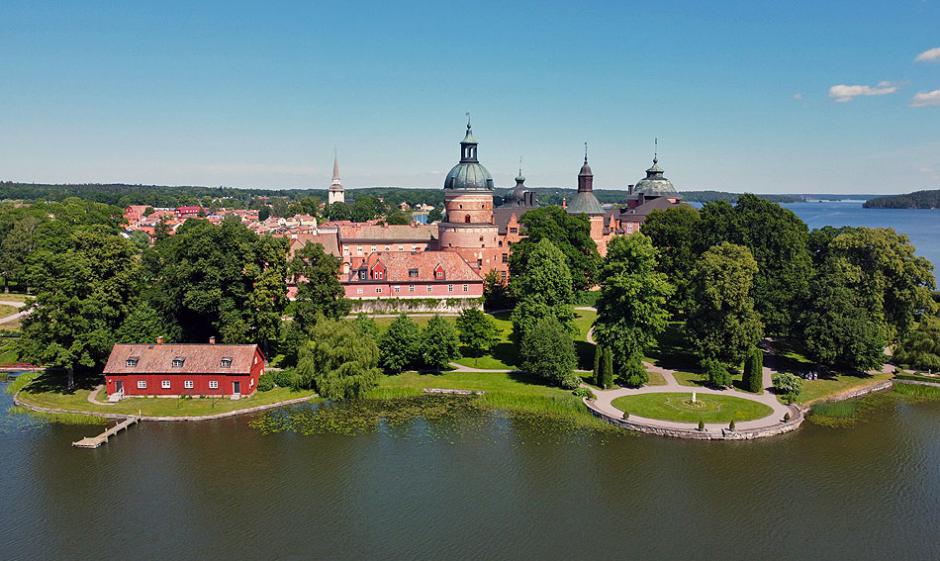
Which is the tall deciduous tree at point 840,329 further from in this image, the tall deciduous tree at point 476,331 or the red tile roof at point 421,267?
the red tile roof at point 421,267

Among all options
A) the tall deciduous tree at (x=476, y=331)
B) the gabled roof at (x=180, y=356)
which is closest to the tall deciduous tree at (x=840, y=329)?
the tall deciduous tree at (x=476, y=331)

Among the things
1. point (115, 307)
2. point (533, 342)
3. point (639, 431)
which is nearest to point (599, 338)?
point (533, 342)

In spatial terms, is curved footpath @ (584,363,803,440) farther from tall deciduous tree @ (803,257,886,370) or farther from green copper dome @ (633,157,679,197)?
green copper dome @ (633,157,679,197)

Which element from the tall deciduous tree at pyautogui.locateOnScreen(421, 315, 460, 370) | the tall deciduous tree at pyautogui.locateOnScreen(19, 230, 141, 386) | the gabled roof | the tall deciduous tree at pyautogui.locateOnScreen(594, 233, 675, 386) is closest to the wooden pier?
the gabled roof

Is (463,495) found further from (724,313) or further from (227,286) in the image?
(227,286)

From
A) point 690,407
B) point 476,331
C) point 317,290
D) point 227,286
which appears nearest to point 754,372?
point 690,407

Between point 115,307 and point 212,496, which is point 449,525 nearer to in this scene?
point 212,496
